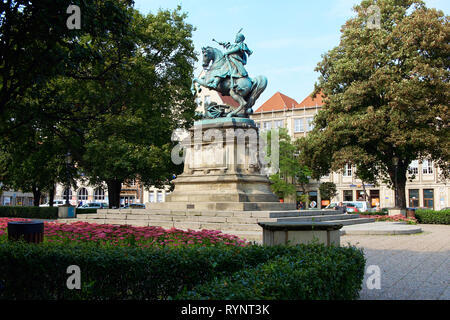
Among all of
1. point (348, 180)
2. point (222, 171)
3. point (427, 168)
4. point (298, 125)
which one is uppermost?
point (298, 125)

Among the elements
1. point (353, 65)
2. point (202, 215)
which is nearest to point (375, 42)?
point (353, 65)

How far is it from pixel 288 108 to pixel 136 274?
65.5 m

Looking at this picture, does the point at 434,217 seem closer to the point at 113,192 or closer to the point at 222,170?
the point at 222,170

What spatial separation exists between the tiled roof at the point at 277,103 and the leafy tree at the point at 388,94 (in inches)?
1487

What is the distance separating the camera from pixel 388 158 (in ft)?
95.0

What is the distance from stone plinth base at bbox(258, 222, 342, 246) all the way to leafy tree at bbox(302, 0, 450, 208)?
20554mm

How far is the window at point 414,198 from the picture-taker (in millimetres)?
57688

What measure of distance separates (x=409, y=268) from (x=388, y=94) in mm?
19840

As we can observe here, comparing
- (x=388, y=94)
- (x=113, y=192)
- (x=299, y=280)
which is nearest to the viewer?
(x=299, y=280)

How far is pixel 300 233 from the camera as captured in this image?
23.5 ft

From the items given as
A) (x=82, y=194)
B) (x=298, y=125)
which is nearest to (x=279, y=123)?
(x=298, y=125)

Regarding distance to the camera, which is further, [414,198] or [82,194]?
[82,194]

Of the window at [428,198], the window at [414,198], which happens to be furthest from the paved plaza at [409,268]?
the window at [414,198]
